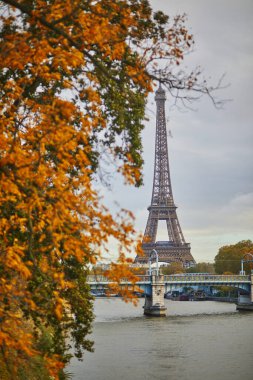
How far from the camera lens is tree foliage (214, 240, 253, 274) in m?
107

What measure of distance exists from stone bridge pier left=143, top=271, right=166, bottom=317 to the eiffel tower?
51.1 m

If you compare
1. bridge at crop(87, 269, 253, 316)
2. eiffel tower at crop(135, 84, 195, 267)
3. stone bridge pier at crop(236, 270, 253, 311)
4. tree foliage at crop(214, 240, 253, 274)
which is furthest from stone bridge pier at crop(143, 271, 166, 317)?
eiffel tower at crop(135, 84, 195, 267)

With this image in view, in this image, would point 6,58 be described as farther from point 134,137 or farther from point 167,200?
point 167,200

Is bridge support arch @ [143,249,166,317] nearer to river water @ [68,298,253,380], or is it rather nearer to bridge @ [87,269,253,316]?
bridge @ [87,269,253,316]

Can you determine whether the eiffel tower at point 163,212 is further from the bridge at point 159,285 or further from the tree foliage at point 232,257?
the bridge at point 159,285

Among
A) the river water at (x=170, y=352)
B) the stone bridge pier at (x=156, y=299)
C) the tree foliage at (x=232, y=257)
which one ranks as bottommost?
the river water at (x=170, y=352)

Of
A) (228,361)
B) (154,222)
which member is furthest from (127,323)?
(154,222)

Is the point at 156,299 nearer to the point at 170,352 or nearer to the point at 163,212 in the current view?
the point at 170,352

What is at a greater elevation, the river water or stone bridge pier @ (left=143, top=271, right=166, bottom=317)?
stone bridge pier @ (left=143, top=271, right=166, bottom=317)

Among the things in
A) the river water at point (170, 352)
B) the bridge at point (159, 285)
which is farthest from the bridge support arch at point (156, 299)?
the river water at point (170, 352)

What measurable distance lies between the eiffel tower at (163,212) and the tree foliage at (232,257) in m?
11.4

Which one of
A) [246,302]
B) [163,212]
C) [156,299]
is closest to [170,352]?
[156,299]

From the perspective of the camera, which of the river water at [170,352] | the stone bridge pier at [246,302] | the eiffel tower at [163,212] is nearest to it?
the river water at [170,352]

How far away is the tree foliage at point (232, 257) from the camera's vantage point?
4207 inches
